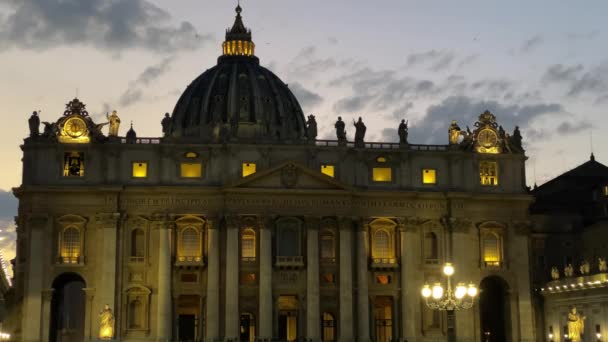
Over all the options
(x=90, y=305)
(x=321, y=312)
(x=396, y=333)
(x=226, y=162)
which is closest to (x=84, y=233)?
(x=90, y=305)

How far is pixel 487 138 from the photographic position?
4048 inches

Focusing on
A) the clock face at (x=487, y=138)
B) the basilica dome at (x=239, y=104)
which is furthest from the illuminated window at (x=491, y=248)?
the basilica dome at (x=239, y=104)

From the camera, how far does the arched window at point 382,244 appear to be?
99500 millimetres

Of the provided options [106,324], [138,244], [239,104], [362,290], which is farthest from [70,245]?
[239,104]

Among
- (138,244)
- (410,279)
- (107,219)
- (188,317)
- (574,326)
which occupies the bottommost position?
(574,326)

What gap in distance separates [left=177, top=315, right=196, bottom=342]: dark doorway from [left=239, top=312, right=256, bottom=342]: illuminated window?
4356mm

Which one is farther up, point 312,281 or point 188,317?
point 312,281

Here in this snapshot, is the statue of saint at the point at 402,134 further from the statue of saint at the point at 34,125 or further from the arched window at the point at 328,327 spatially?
the statue of saint at the point at 34,125

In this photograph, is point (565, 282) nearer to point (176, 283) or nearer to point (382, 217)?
point (382, 217)

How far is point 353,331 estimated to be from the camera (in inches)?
3794

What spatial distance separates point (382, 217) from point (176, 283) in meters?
19.1

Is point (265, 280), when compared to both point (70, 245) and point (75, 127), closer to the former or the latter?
point (70, 245)

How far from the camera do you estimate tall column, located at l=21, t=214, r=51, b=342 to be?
93.3m

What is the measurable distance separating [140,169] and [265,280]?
1484 cm
